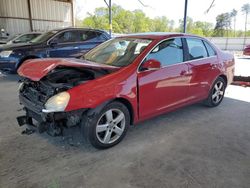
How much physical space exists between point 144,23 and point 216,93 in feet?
169

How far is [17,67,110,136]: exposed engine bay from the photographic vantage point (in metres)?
2.89

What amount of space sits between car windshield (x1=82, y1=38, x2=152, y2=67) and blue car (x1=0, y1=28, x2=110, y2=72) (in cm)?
330

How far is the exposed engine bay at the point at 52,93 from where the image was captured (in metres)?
2.89

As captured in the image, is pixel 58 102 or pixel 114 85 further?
pixel 114 85

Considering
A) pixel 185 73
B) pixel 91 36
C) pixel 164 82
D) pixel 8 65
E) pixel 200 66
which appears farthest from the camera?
pixel 91 36

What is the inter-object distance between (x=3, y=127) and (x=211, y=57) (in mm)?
3886

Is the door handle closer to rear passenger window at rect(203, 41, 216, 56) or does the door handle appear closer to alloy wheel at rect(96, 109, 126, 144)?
rear passenger window at rect(203, 41, 216, 56)

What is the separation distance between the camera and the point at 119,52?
12.4ft

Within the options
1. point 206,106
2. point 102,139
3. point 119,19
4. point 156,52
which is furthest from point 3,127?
point 119,19

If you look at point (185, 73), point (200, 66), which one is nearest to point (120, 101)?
point (185, 73)

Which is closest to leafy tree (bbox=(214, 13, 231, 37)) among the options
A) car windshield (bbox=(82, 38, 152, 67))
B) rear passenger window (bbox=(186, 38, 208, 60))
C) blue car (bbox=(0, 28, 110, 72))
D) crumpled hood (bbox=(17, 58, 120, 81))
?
blue car (bbox=(0, 28, 110, 72))

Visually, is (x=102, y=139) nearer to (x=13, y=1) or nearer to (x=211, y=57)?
(x=211, y=57)

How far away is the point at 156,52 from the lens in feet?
11.8

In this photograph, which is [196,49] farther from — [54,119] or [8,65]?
[8,65]
